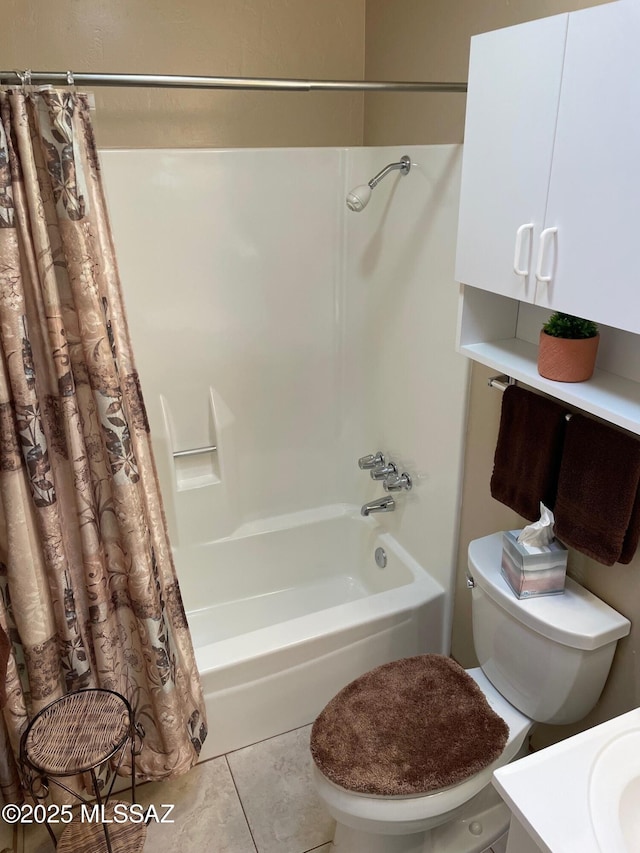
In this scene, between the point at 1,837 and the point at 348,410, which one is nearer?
the point at 1,837

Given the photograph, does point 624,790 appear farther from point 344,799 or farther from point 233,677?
point 233,677

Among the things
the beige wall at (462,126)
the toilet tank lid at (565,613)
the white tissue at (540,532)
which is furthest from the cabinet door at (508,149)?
the toilet tank lid at (565,613)

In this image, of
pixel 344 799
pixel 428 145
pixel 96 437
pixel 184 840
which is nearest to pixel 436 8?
pixel 428 145

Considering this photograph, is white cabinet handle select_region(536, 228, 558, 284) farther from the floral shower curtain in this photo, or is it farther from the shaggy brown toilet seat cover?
the shaggy brown toilet seat cover

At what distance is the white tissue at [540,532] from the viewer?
1465 millimetres

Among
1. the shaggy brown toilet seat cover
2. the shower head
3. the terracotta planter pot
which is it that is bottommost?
the shaggy brown toilet seat cover

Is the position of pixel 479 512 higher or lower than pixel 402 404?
lower

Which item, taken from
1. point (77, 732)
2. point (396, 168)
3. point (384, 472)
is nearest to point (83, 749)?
point (77, 732)

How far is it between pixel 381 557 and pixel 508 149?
1.55 meters

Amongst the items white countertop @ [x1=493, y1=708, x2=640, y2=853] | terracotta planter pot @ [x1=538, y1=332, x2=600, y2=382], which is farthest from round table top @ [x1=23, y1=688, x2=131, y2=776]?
terracotta planter pot @ [x1=538, y1=332, x2=600, y2=382]

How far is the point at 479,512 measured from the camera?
190 cm

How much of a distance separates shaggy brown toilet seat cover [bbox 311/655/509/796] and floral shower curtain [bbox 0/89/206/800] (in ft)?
1.57

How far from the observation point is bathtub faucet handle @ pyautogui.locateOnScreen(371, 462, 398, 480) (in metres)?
2.30

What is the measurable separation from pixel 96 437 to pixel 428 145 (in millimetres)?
1232
